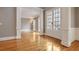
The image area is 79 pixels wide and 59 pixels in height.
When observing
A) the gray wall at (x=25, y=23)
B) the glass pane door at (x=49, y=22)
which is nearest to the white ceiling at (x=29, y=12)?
the gray wall at (x=25, y=23)

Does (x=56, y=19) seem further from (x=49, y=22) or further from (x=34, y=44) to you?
(x=34, y=44)

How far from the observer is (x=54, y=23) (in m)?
1.28

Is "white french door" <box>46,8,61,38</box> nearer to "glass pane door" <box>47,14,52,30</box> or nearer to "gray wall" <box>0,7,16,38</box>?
"glass pane door" <box>47,14,52,30</box>

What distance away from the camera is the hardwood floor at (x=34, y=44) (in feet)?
3.95

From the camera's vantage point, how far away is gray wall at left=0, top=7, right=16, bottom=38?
47.1 inches

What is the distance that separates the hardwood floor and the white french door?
3.0 inches

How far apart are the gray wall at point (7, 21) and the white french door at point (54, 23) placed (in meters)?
0.46

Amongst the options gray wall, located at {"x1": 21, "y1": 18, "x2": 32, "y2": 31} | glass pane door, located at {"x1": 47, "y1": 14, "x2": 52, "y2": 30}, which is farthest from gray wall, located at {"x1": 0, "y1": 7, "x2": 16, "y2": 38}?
glass pane door, located at {"x1": 47, "y1": 14, "x2": 52, "y2": 30}

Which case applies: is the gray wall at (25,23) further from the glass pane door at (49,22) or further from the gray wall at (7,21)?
the glass pane door at (49,22)
